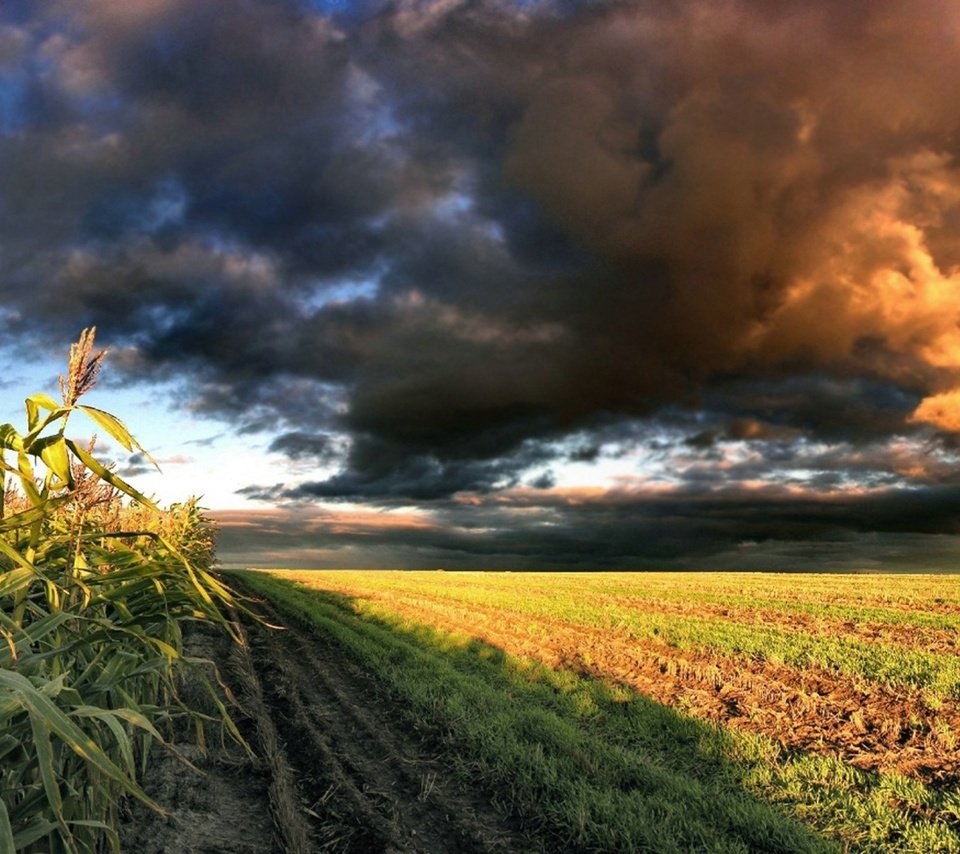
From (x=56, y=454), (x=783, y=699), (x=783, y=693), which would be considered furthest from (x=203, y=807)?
(x=783, y=693)

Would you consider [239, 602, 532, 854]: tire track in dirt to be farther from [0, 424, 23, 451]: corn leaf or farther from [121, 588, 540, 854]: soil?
[0, 424, 23, 451]: corn leaf

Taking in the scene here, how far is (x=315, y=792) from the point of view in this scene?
7133 mm

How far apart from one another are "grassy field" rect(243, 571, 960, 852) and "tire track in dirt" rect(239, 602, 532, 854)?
1.30ft

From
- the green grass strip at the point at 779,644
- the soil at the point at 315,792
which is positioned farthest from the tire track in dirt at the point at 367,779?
the green grass strip at the point at 779,644

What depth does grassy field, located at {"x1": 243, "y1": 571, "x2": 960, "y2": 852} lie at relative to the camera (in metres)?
6.49

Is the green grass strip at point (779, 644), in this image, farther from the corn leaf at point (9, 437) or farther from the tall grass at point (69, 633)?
the corn leaf at point (9, 437)

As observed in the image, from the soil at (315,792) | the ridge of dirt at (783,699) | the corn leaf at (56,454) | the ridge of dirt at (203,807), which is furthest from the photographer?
the ridge of dirt at (783,699)

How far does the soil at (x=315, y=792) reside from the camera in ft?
19.6

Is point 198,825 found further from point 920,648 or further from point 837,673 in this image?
point 920,648

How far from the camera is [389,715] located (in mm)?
10281

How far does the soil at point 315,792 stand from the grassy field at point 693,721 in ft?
1.52

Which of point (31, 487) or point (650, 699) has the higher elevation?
point (31, 487)

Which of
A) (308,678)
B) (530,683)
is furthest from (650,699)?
(308,678)

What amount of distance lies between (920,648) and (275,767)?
1511 cm
